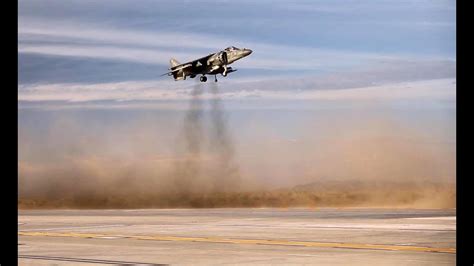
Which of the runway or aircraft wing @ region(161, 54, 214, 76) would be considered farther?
aircraft wing @ region(161, 54, 214, 76)

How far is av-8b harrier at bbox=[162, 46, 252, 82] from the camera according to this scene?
7625cm

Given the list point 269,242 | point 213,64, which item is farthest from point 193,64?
point 269,242

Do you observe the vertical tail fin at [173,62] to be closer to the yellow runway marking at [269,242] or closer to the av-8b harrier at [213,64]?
the av-8b harrier at [213,64]

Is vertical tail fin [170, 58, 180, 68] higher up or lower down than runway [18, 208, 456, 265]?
higher up

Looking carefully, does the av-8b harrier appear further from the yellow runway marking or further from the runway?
the yellow runway marking

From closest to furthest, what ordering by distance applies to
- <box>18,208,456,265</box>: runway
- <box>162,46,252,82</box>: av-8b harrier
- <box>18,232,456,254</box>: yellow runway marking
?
<box>18,208,456,265</box>: runway
<box>18,232,456,254</box>: yellow runway marking
<box>162,46,252,82</box>: av-8b harrier

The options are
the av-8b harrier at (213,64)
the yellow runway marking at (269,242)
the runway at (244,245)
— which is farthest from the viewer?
the av-8b harrier at (213,64)

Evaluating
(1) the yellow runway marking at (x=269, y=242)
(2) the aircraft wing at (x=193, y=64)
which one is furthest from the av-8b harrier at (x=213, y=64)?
(1) the yellow runway marking at (x=269, y=242)

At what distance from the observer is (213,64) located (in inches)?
3012

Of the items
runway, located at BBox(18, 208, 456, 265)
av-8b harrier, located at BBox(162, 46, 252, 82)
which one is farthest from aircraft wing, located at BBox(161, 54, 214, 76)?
runway, located at BBox(18, 208, 456, 265)

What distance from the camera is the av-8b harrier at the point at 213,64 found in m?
76.2

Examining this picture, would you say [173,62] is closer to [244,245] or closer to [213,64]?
[213,64]
